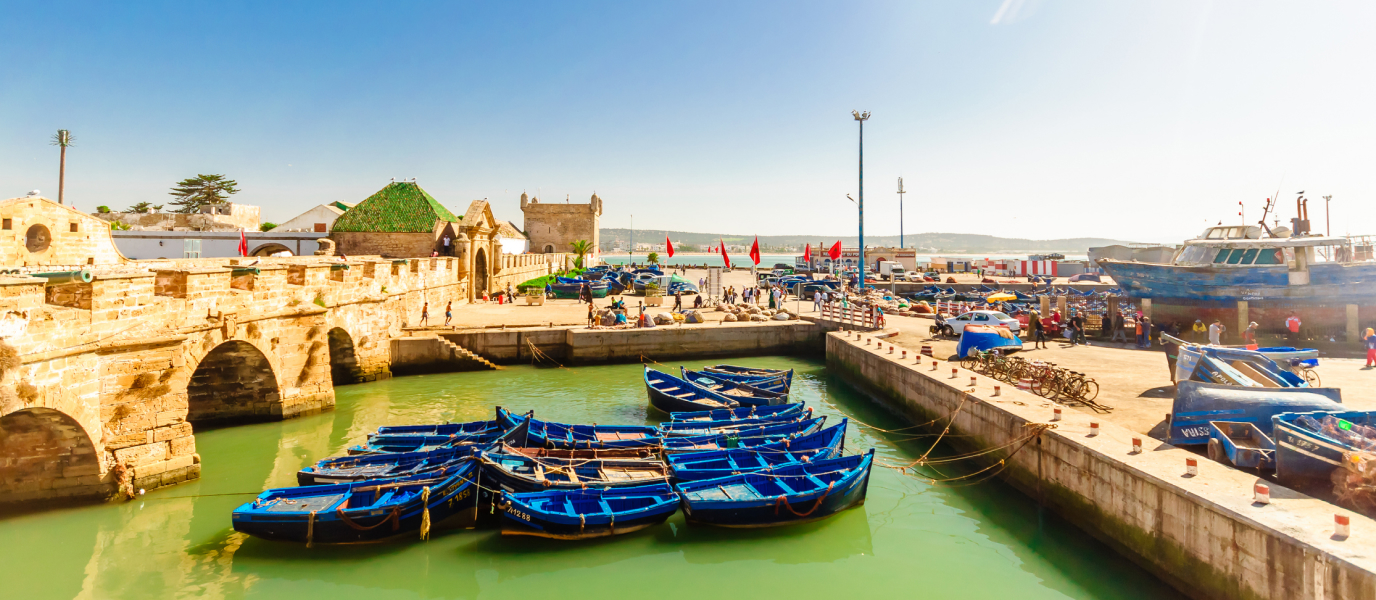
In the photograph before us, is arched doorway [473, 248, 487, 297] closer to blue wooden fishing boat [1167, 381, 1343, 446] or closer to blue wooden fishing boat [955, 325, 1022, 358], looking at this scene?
blue wooden fishing boat [955, 325, 1022, 358]

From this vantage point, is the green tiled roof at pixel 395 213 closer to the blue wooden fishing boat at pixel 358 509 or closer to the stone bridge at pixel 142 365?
the stone bridge at pixel 142 365

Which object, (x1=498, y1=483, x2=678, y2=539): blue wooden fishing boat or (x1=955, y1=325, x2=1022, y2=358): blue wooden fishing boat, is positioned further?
(x1=955, y1=325, x2=1022, y2=358): blue wooden fishing boat

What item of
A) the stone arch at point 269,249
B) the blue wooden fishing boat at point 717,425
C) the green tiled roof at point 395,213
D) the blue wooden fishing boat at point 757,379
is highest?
the green tiled roof at point 395,213

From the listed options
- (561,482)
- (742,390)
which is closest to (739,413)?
(742,390)

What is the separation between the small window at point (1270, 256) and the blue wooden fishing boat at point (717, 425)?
1885 cm

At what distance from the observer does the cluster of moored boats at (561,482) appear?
33.9 feet

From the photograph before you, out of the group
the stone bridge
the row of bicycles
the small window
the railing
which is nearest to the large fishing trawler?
the small window

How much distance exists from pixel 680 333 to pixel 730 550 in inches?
675

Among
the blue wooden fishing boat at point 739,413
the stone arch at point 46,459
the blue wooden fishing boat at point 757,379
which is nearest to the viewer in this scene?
the stone arch at point 46,459

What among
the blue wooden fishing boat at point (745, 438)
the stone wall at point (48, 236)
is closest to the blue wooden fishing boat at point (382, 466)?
the blue wooden fishing boat at point (745, 438)

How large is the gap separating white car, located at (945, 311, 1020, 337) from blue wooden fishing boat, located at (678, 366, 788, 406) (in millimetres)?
7821

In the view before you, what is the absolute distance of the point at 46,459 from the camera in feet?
36.7

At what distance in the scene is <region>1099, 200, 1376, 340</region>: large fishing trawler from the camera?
69.9 ft

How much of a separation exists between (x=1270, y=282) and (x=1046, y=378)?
14.4m
